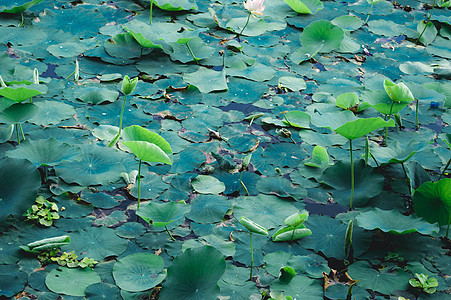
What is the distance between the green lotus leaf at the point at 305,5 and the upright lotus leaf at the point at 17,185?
3.09m

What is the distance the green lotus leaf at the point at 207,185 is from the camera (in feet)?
8.41

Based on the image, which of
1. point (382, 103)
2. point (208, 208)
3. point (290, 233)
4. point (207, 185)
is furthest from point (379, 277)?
point (382, 103)

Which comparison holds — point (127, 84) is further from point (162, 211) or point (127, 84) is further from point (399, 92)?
point (399, 92)

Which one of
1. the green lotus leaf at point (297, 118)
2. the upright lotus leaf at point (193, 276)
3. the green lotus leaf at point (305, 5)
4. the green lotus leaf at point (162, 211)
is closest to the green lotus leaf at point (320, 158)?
the green lotus leaf at point (297, 118)

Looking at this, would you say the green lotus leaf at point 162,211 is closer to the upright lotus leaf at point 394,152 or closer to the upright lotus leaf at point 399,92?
the upright lotus leaf at point 394,152

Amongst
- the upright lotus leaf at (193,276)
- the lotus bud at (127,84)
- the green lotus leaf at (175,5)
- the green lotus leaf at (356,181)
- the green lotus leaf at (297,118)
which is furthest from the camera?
the green lotus leaf at (175,5)

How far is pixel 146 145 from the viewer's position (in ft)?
7.22

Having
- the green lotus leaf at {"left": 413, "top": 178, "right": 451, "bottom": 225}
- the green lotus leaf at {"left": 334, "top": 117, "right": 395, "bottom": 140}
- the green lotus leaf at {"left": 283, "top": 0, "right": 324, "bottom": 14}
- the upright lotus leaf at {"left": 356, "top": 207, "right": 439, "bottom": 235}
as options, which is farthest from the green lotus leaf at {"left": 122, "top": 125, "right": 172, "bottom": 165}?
the green lotus leaf at {"left": 283, "top": 0, "right": 324, "bottom": 14}

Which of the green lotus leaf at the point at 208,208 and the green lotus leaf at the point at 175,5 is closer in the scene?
the green lotus leaf at the point at 208,208

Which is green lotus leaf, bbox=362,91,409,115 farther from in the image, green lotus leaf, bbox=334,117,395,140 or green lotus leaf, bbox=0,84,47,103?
green lotus leaf, bbox=0,84,47,103

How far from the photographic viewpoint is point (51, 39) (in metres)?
3.84

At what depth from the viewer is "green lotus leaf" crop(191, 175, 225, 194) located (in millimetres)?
2564

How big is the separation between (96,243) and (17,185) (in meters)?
0.48

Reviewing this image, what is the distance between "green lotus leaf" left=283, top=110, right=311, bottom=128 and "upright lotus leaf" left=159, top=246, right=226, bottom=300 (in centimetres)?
143
